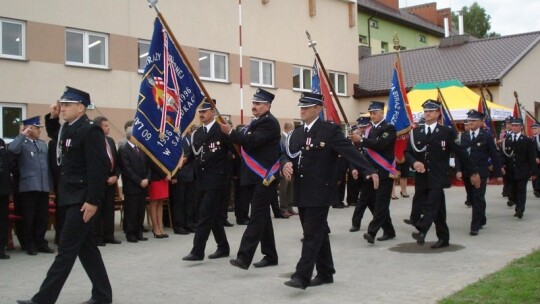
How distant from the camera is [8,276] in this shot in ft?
27.1

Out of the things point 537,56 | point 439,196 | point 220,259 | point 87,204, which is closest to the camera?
point 87,204

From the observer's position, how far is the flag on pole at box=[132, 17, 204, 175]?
8.58 m

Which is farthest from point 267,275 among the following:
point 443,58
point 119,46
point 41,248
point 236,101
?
point 443,58

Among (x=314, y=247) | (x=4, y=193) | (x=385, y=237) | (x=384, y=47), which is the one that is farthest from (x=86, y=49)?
(x=384, y=47)

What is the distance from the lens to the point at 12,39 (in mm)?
16500

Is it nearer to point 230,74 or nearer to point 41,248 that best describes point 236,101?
point 230,74

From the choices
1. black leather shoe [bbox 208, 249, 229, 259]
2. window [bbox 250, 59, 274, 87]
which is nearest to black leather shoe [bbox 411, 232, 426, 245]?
black leather shoe [bbox 208, 249, 229, 259]

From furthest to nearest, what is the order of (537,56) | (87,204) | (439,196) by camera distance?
(537,56), (439,196), (87,204)

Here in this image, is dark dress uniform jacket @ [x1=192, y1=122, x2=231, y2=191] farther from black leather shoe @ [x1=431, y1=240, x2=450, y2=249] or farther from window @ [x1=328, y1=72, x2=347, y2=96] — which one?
window @ [x1=328, y1=72, x2=347, y2=96]

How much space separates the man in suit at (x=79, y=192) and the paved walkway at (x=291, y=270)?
0.65m

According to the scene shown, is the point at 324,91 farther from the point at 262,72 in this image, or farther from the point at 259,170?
the point at 262,72

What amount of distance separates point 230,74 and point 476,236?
43.3ft

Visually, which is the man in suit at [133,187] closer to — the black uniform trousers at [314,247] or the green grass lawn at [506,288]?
the black uniform trousers at [314,247]

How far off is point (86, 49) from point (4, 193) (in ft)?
30.7
